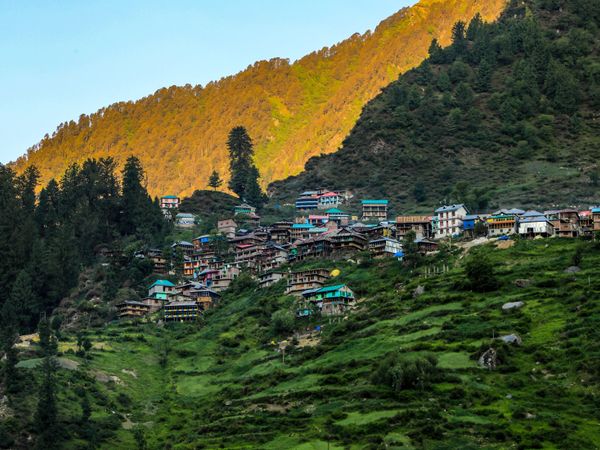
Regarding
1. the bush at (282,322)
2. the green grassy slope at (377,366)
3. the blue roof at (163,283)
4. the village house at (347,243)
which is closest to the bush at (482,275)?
the green grassy slope at (377,366)

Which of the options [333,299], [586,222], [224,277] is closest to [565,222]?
[586,222]

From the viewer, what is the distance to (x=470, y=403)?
95938 mm

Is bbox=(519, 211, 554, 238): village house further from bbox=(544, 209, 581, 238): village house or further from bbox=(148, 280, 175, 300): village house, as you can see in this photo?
bbox=(148, 280, 175, 300): village house

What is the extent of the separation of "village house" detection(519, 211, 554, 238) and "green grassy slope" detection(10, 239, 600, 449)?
4.27 meters

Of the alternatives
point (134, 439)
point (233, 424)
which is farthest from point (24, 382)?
point (233, 424)

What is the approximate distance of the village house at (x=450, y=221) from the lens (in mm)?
167000

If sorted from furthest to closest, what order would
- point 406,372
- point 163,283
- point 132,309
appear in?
point 163,283 < point 132,309 < point 406,372

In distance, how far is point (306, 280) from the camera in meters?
156

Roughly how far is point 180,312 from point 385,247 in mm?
38849

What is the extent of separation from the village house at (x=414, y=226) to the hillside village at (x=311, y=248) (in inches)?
7.5

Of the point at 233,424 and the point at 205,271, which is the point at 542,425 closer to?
the point at 233,424

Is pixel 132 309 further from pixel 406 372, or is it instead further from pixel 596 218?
pixel 596 218

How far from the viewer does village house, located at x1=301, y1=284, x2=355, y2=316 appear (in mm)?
143750

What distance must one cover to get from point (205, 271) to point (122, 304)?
20.9 m
